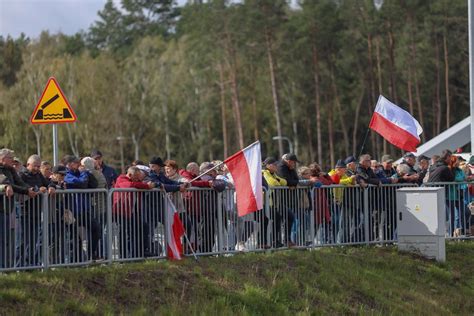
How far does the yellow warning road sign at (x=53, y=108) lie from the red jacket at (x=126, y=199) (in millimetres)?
1763

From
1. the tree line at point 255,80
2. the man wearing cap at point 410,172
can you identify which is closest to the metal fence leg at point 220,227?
the man wearing cap at point 410,172

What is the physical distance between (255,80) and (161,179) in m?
70.6

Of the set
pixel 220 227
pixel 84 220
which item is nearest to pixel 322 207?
pixel 220 227

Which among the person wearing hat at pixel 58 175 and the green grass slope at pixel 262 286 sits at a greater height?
the person wearing hat at pixel 58 175

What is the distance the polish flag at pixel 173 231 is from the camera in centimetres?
1565

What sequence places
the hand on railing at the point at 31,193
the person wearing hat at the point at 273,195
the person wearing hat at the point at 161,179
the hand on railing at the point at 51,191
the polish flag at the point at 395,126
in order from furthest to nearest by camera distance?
the polish flag at the point at 395,126 < the person wearing hat at the point at 273,195 < the person wearing hat at the point at 161,179 < the hand on railing at the point at 51,191 < the hand on railing at the point at 31,193

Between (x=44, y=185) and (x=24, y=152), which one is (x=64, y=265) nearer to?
(x=44, y=185)

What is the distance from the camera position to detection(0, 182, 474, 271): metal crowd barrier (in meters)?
13.8

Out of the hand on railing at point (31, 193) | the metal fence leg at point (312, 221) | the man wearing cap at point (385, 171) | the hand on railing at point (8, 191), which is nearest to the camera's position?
the hand on railing at point (8, 191)

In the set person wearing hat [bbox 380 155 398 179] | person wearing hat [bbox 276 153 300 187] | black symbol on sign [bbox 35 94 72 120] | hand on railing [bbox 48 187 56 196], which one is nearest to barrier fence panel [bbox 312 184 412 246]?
person wearing hat [bbox 276 153 300 187]

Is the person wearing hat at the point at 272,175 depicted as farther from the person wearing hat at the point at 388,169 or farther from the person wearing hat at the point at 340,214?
the person wearing hat at the point at 388,169

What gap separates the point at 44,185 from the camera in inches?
574

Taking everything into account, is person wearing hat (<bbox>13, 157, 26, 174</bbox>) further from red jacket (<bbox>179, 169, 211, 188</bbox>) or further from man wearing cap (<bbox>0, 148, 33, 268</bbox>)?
red jacket (<bbox>179, 169, 211, 188</bbox>)

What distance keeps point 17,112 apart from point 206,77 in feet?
52.6
